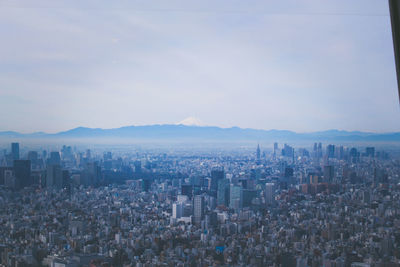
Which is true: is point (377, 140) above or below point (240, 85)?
below

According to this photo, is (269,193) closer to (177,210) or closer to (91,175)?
(177,210)

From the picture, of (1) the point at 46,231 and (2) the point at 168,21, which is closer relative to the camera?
(1) the point at 46,231

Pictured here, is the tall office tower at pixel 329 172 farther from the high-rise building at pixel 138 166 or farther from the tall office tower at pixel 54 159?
the tall office tower at pixel 54 159

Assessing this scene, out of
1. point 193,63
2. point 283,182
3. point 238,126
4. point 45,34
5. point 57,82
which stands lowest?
point 283,182

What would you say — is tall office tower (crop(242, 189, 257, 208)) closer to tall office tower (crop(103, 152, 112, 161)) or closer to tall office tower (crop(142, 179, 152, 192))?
tall office tower (crop(142, 179, 152, 192))

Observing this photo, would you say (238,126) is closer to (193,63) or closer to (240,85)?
(240,85)

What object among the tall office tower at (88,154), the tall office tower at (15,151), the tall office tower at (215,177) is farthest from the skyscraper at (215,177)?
the tall office tower at (15,151)

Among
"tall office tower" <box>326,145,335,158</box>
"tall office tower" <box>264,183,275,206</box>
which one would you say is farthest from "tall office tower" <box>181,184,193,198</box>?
"tall office tower" <box>326,145,335,158</box>

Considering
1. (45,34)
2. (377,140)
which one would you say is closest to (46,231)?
(45,34)
